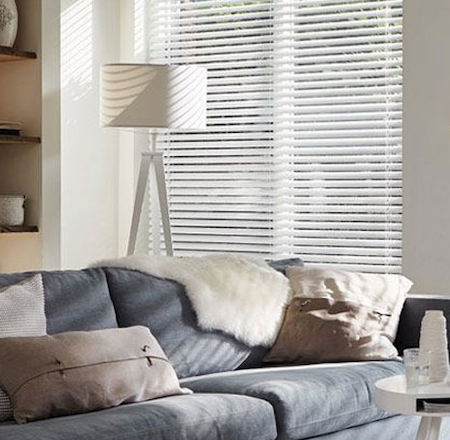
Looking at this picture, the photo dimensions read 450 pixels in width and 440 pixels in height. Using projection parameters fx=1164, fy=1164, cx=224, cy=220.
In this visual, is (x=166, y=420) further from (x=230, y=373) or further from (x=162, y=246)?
(x=162, y=246)

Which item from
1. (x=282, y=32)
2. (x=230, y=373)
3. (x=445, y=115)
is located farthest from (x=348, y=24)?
(x=230, y=373)

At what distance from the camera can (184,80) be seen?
5418 millimetres

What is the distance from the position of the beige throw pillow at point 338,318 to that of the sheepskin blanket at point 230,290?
6 cm

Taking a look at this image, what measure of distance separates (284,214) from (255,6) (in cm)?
113

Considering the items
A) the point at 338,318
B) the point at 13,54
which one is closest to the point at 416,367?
the point at 338,318

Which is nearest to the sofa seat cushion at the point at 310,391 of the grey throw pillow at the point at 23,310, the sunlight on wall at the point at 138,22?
the grey throw pillow at the point at 23,310

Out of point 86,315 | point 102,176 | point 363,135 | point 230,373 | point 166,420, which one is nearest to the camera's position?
point 166,420

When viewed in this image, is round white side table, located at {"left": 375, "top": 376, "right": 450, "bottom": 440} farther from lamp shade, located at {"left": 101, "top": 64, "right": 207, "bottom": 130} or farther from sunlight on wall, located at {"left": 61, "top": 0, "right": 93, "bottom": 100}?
sunlight on wall, located at {"left": 61, "top": 0, "right": 93, "bottom": 100}

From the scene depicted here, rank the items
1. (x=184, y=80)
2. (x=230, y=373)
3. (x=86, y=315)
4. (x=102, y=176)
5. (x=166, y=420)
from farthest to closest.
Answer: (x=102, y=176) → (x=184, y=80) → (x=230, y=373) → (x=86, y=315) → (x=166, y=420)

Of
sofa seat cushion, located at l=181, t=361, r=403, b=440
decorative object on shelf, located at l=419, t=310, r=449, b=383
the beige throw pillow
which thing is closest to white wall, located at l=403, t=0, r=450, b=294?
the beige throw pillow

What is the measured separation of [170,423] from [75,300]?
2.45 feet

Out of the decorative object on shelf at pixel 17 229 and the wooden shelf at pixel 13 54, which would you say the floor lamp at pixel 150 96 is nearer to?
the wooden shelf at pixel 13 54

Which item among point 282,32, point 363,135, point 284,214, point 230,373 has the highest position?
point 282,32

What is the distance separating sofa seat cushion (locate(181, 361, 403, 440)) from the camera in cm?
383
